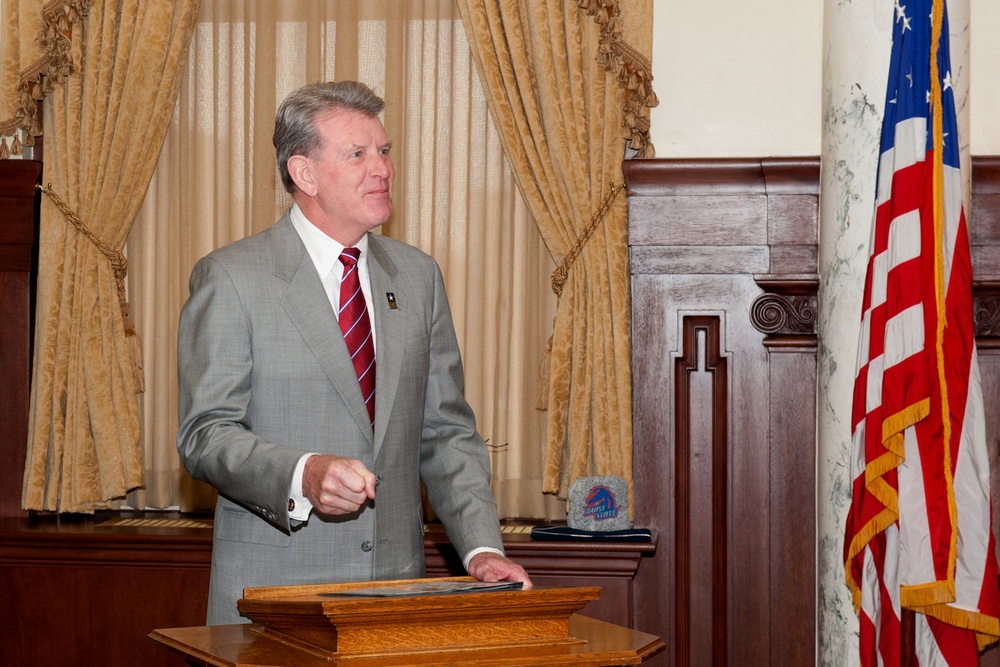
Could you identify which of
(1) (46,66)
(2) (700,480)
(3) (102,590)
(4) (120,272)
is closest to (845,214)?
(2) (700,480)

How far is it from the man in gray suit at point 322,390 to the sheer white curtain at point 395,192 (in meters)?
1.76

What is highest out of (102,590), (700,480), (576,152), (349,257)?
(576,152)

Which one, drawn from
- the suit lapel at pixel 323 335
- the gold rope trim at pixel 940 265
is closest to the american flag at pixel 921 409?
the gold rope trim at pixel 940 265

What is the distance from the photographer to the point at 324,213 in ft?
8.97

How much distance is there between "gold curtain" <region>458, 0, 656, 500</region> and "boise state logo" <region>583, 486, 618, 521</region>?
0.22 meters

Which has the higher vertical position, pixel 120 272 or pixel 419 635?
pixel 120 272

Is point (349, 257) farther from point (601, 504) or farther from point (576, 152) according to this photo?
point (576, 152)

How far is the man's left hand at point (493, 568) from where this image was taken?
234cm

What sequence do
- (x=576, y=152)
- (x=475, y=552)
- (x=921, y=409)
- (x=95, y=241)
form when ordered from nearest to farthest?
1. (x=475, y=552)
2. (x=921, y=409)
3. (x=576, y=152)
4. (x=95, y=241)

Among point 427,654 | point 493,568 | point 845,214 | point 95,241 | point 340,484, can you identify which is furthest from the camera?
point 95,241

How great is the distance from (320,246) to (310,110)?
0.32 m

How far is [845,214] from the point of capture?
3654 mm

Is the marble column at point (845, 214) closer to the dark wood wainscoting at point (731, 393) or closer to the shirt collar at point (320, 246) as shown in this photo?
the dark wood wainscoting at point (731, 393)

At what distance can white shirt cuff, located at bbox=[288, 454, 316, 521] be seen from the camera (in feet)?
7.27
